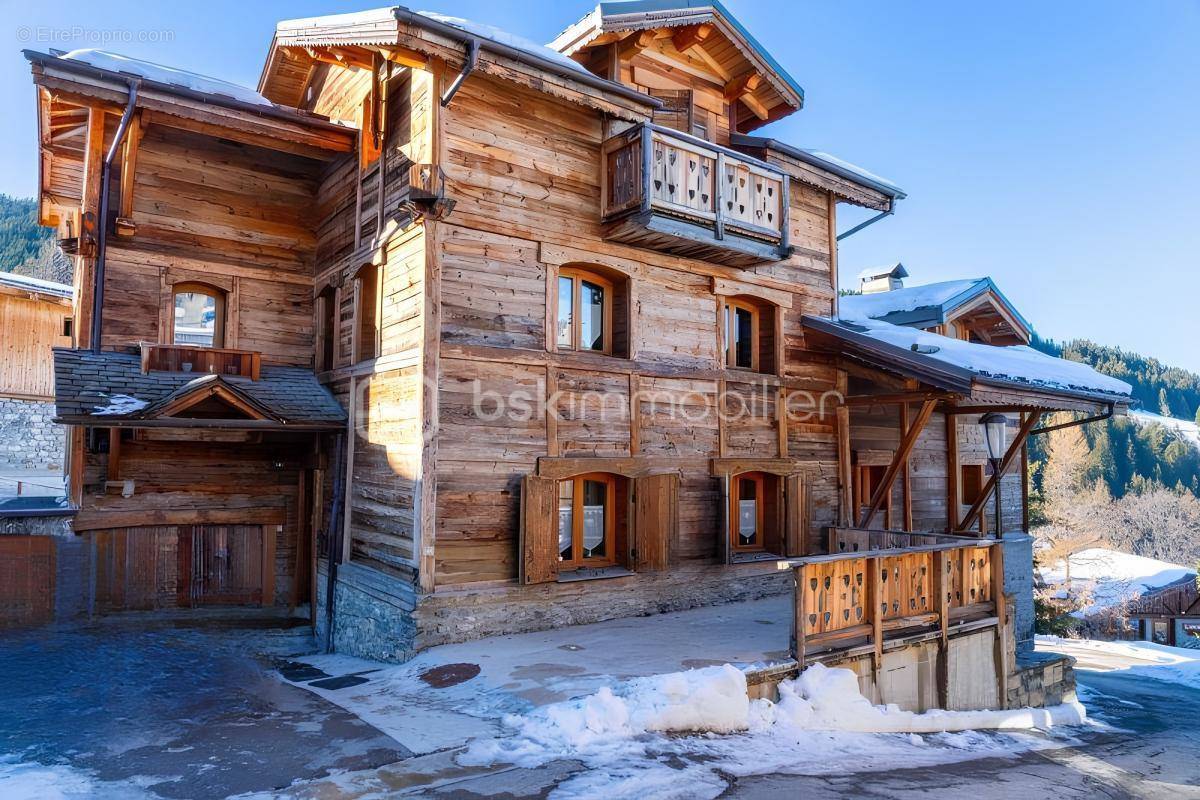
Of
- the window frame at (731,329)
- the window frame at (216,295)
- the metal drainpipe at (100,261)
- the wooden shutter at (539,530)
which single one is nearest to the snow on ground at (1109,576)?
the window frame at (731,329)

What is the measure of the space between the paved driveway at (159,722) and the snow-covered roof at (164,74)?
7.35 meters

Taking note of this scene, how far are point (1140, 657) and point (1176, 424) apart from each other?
232ft

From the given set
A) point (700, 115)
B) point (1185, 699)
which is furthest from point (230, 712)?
point (1185, 699)

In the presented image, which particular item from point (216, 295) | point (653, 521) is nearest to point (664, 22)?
point (653, 521)

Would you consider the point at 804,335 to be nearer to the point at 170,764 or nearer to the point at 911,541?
the point at 911,541

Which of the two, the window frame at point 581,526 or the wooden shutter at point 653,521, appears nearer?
the window frame at point 581,526

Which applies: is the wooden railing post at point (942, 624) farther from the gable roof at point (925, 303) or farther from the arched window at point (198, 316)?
the arched window at point (198, 316)

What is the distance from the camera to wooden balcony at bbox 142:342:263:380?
35.6 ft

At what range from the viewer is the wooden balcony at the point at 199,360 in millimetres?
10844

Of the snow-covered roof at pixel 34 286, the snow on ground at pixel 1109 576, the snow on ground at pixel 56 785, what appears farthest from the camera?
the snow on ground at pixel 1109 576

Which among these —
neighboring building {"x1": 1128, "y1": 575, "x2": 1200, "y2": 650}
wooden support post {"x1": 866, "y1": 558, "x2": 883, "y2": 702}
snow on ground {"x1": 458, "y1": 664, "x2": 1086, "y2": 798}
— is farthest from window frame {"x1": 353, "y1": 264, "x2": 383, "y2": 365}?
neighboring building {"x1": 1128, "y1": 575, "x2": 1200, "y2": 650}

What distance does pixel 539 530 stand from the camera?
9.80 m

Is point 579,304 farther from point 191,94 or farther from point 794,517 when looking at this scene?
point 191,94

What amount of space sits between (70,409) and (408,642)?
4.99m
